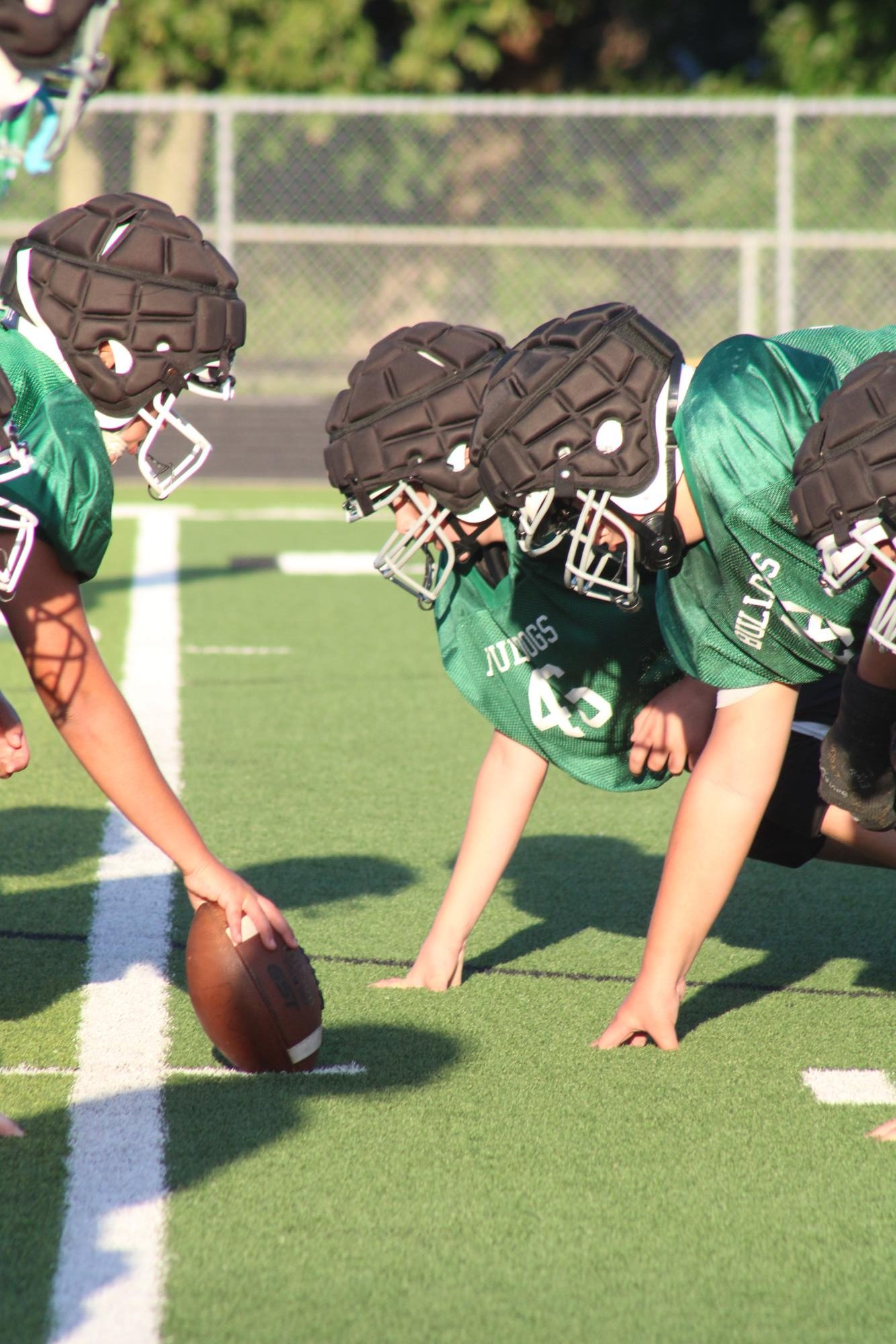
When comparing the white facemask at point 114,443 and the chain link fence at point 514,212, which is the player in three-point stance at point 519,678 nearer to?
the white facemask at point 114,443

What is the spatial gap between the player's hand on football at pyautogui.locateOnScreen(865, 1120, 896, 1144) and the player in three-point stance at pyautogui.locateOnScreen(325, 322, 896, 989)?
2.70 ft

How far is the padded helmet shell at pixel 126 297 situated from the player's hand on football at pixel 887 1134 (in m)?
1.69

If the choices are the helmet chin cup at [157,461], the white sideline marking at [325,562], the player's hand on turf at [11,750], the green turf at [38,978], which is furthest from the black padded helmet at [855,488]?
the white sideline marking at [325,562]

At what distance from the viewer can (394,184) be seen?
13469 mm

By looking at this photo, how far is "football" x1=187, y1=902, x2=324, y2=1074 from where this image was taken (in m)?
2.90

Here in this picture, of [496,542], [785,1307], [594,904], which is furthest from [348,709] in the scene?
[785,1307]

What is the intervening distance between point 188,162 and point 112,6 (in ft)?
39.2

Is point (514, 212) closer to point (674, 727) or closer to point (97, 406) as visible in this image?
point (674, 727)

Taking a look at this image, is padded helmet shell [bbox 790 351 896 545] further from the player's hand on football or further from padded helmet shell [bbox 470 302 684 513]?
the player's hand on football

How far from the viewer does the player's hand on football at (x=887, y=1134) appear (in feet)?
8.94

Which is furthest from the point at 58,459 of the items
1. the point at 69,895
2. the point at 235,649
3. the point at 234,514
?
the point at 234,514

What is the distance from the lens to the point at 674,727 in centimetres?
340

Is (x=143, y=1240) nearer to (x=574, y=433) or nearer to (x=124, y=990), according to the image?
(x=124, y=990)

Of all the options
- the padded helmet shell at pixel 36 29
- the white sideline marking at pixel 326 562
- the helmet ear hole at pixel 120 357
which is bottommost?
the white sideline marking at pixel 326 562
